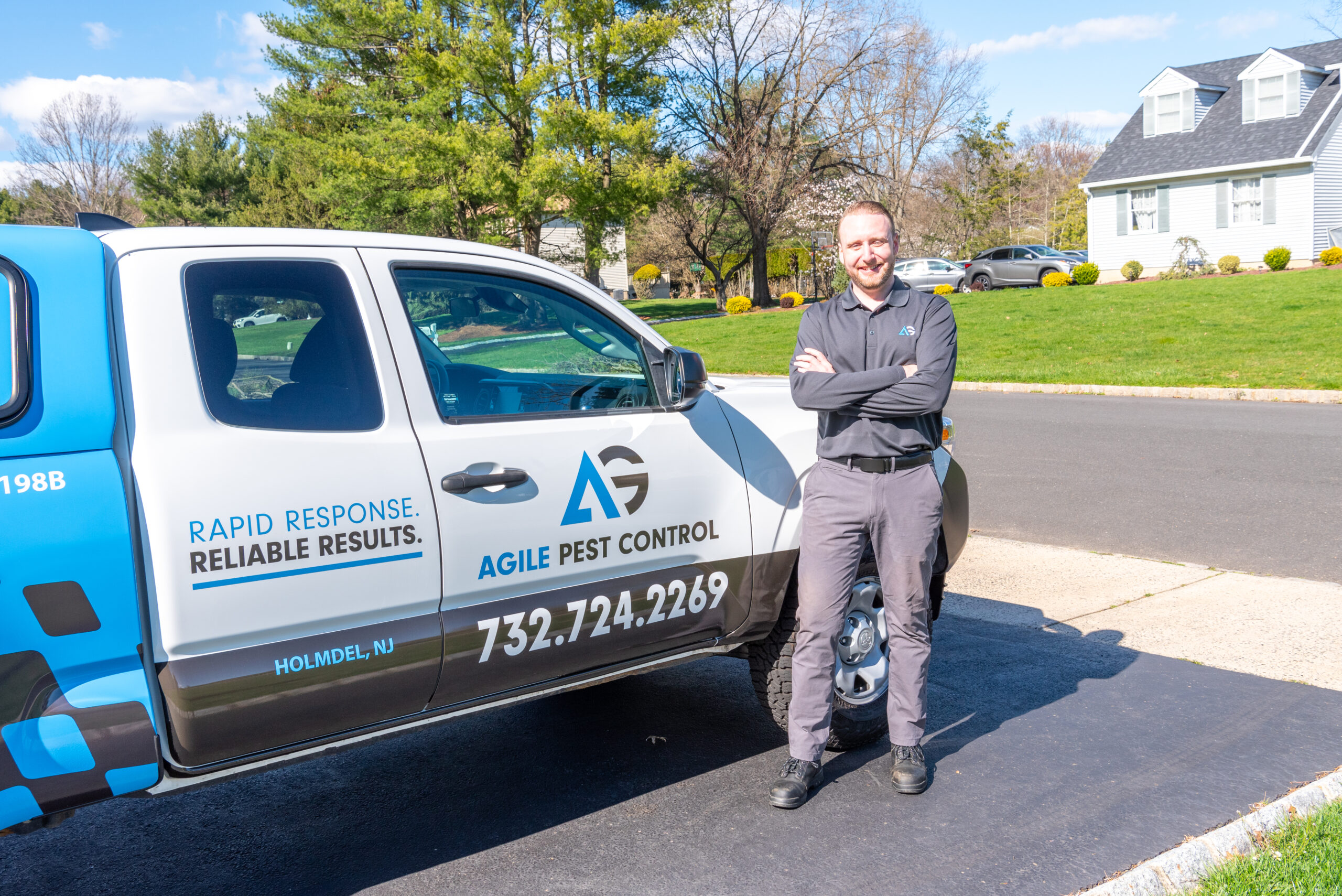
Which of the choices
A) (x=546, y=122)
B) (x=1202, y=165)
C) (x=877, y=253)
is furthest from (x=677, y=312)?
(x=877, y=253)

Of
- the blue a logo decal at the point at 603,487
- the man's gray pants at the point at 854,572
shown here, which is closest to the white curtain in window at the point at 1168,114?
the man's gray pants at the point at 854,572

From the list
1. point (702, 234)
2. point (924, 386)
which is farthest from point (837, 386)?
point (702, 234)

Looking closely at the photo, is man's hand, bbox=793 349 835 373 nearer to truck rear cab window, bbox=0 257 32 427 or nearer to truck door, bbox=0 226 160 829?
truck door, bbox=0 226 160 829

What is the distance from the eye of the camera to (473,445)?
10.6ft

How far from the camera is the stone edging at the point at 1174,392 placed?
13602mm

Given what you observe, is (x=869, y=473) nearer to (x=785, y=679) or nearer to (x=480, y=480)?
(x=785, y=679)

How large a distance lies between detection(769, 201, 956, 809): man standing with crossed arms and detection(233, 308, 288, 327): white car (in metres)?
1.68

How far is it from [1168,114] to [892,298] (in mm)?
39527

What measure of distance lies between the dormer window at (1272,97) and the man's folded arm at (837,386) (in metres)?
38.1

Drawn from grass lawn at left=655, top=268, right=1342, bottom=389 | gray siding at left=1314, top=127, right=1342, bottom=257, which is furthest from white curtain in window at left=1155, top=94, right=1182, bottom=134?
grass lawn at left=655, top=268, right=1342, bottom=389

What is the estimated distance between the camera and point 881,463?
12.2 ft

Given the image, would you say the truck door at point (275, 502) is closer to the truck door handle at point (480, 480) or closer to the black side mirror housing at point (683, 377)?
the truck door handle at point (480, 480)

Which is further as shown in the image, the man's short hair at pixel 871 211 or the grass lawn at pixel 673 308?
the grass lawn at pixel 673 308

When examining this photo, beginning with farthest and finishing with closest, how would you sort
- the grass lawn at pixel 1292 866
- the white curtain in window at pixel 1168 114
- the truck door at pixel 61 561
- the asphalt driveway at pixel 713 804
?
the white curtain in window at pixel 1168 114, the asphalt driveway at pixel 713 804, the grass lawn at pixel 1292 866, the truck door at pixel 61 561
